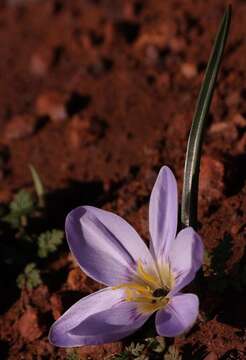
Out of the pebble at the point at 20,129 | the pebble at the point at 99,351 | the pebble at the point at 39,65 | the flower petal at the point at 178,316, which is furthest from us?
the pebble at the point at 39,65

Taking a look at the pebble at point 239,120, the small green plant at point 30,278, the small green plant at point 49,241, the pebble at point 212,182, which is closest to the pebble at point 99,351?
the small green plant at point 30,278

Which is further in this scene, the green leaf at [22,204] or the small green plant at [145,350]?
the green leaf at [22,204]

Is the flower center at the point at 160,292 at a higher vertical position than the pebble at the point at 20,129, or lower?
lower

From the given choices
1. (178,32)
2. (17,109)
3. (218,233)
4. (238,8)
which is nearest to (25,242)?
(218,233)

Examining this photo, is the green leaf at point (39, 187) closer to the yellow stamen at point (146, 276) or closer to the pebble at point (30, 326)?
the pebble at point (30, 326)

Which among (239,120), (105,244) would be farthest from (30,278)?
(239,120)

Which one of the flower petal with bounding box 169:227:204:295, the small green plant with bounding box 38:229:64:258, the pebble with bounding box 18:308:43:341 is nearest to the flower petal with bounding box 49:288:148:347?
the flower petal with bounding box 169:227:204:295

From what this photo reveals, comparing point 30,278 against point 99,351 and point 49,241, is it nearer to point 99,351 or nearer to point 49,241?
point 49,241

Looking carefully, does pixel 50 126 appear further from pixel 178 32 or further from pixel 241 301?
pixel 241 301

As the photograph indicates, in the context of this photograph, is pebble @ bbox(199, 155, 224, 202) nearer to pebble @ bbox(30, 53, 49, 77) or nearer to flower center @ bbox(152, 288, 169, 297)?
flower center @ bbox(152, 288, 169, 297)
